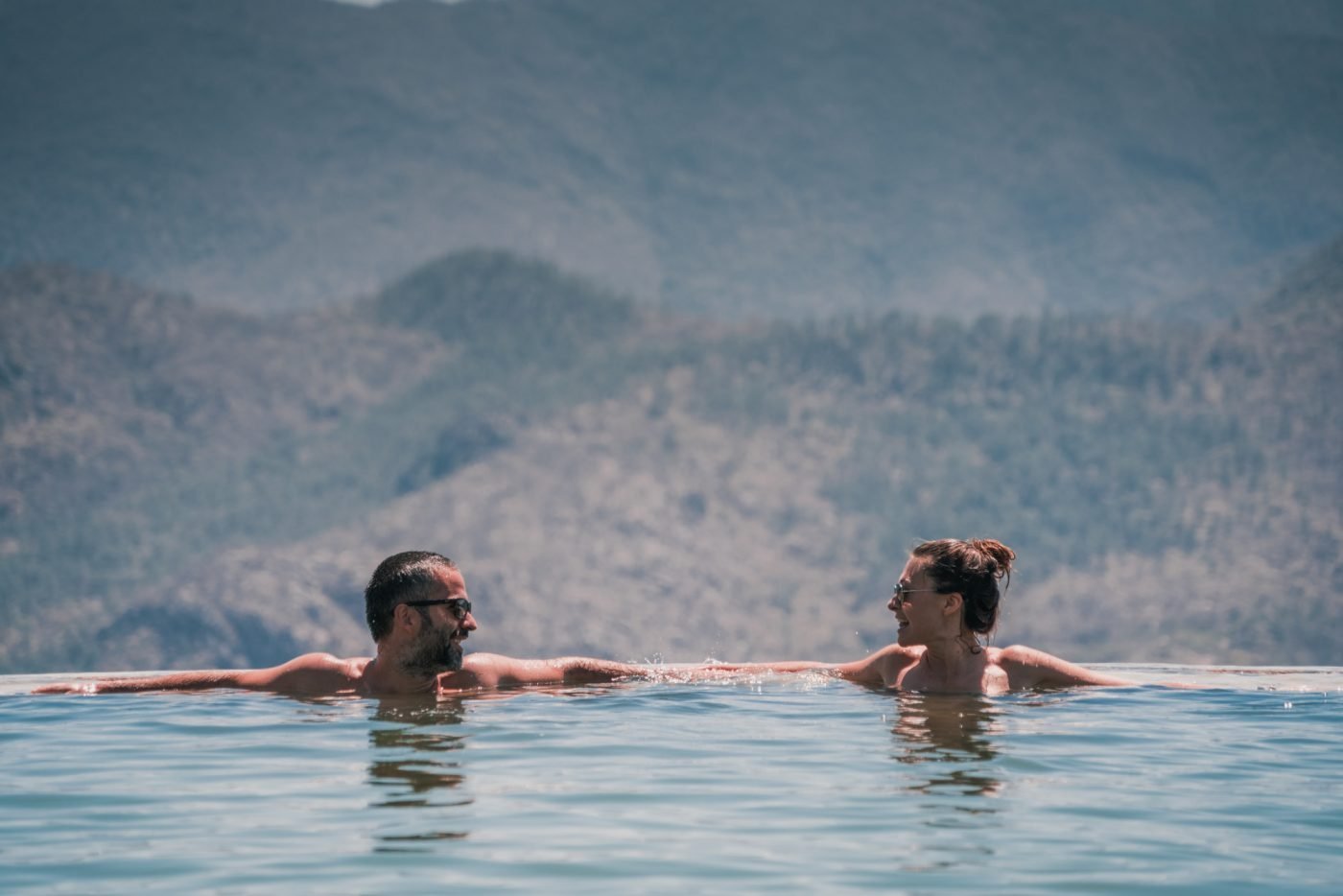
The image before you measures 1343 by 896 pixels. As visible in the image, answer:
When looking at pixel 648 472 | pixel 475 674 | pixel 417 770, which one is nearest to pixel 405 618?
pixel 475 674

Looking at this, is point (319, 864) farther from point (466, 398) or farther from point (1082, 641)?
point (466, 398)

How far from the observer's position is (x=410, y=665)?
7.05m

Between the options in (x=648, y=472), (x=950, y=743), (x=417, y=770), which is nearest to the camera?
(x=417, y=770)

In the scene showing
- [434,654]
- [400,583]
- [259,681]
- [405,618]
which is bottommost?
[259,681]

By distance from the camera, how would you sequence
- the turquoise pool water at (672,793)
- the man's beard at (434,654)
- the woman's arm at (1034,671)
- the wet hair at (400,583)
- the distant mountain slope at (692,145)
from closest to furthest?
the turquoise pool water at (672,793), the wet hair at (400,583), the man's beard at (434,654), the woman's arm at (1034,671), the distant mountain slope at (692,145)

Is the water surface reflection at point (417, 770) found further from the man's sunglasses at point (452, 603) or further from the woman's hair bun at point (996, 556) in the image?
the woman's hair bun at point (996, 556)

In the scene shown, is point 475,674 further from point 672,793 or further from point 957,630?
point 672,793

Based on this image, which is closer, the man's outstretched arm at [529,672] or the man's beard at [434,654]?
the man's beard at [434,654]

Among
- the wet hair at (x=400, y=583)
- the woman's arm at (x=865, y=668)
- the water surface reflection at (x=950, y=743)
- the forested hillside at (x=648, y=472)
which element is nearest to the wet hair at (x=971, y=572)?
the water surface reflection at (x=950, y=743)

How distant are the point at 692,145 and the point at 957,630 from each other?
59.9m

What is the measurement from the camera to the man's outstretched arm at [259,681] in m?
7.45

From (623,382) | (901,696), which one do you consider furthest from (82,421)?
(901,696)

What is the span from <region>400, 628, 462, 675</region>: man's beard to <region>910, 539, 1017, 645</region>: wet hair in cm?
198

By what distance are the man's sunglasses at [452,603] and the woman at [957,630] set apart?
69.0 inches
